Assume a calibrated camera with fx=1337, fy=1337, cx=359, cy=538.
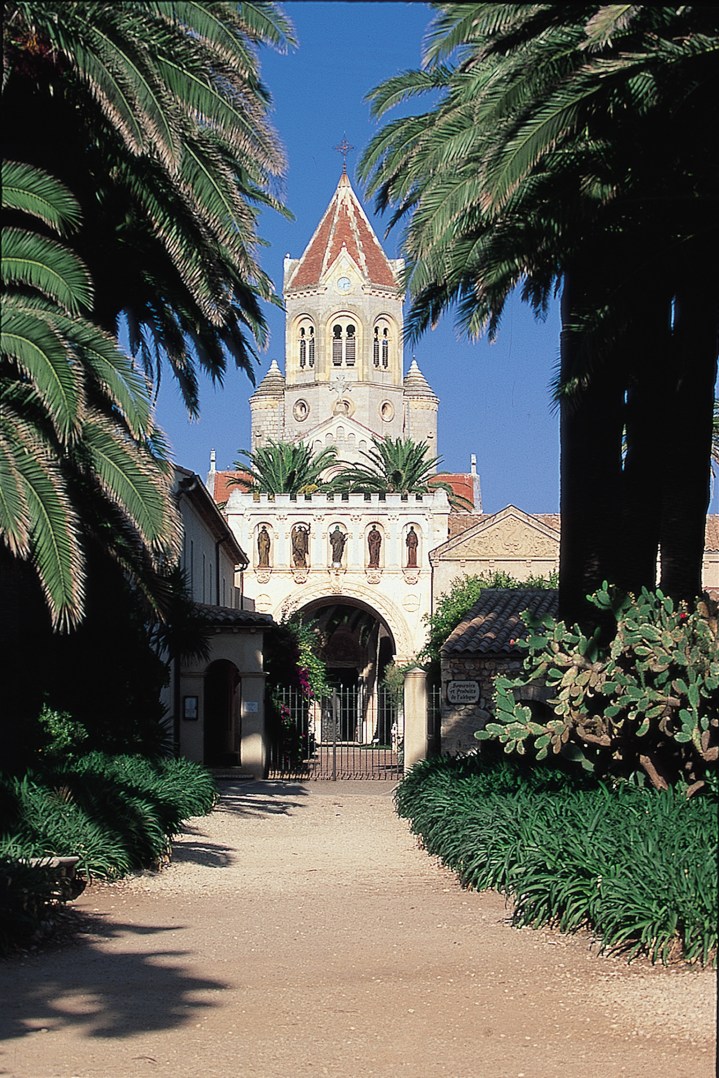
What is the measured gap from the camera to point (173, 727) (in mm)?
28828

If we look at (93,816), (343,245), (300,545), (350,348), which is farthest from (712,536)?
(93,816)

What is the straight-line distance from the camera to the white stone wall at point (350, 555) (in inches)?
2376

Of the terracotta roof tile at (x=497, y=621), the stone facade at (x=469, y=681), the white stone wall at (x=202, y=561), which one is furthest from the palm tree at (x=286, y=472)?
the stone facade at (x=469, y=681)

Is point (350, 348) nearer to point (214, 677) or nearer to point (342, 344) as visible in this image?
point (342, 344)

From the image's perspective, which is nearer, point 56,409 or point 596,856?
point 596,856

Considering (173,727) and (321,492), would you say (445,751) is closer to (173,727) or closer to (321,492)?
(173,727)

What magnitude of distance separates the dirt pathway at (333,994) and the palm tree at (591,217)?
5292 millimetres

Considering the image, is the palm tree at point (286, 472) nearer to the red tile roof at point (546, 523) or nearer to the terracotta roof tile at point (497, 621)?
the red tile roof at point (546, 523)

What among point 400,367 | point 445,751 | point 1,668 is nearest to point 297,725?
point 445,751

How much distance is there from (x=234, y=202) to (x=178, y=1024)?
293 inches

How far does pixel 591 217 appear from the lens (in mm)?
12336

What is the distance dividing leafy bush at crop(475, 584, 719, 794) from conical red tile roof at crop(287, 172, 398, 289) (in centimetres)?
8240

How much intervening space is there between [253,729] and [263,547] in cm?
3231

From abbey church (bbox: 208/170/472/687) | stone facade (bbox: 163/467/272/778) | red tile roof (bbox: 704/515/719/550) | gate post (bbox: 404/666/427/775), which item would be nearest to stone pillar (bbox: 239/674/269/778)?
stone facade (bbox: 163/467/272/778)
